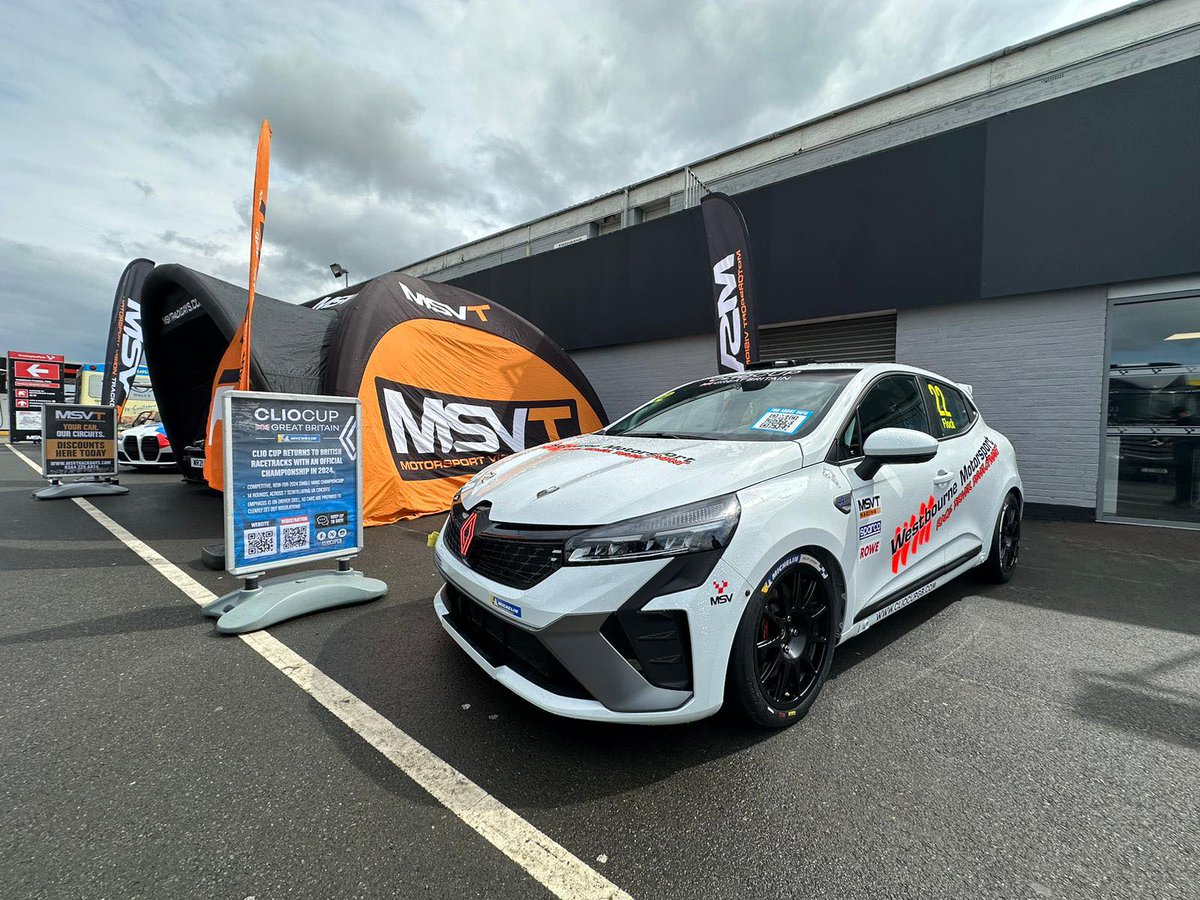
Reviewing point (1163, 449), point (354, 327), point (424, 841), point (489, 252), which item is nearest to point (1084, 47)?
point (1163, 449)

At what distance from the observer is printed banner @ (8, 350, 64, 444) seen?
22734 millimetres

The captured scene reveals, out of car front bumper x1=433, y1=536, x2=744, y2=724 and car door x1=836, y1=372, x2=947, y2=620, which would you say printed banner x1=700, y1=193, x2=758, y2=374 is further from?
car front bumper x1=433, y1=536, x2=744, y2=724

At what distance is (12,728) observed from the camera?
2146 mm

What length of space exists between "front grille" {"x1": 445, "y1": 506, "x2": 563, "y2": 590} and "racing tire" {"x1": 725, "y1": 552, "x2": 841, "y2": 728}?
74 cm

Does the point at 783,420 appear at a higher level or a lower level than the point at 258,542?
higher

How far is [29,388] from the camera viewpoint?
26.2m

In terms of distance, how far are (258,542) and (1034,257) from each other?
902 centimetres

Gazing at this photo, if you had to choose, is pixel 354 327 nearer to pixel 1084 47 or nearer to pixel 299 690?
pixel 299 690

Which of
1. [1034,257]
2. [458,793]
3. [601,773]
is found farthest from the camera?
[1034,257]

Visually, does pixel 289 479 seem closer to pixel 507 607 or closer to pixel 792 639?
pixel 507 607

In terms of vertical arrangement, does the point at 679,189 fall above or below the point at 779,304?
above

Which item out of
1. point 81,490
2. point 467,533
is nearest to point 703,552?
point 467,533

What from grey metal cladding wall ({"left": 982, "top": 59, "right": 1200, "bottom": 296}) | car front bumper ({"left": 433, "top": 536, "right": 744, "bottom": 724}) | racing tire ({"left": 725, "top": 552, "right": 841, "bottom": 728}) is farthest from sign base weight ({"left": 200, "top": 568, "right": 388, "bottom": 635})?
grey metal cladding wall ({"left": 982, "top": 59, "right": 1200, "bottom": 296})

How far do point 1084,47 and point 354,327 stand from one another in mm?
11656
